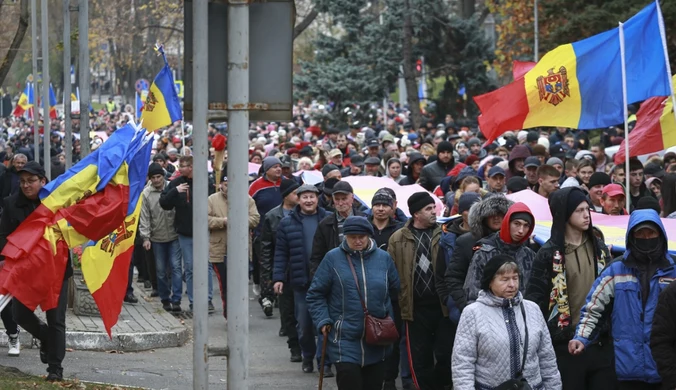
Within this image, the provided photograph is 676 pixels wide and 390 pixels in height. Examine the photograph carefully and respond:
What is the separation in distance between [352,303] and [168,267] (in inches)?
286

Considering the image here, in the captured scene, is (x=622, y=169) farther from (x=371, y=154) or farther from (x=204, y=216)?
(x=204, y=216)

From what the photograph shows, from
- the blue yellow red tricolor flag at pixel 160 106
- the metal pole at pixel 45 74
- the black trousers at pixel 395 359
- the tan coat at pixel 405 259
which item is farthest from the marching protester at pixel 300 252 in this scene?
the metal pole at pixel 45 74

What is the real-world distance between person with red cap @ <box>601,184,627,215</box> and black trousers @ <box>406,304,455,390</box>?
1.94m

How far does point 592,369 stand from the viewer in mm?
7488

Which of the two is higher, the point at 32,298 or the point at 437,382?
the point at 32,298

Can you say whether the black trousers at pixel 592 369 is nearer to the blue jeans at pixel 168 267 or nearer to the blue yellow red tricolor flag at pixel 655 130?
the blue yellow red tricolor flag at pixel 655 130

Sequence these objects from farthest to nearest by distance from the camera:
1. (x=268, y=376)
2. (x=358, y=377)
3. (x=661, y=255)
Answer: (x=268, y=376) < (x=358, y=377) < (x=661, y=255)

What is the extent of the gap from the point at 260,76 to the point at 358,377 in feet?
10.8

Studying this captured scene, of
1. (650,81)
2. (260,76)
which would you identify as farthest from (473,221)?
(650,81)

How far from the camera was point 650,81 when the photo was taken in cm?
1192

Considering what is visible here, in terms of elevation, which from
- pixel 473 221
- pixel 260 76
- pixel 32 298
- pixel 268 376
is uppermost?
pixel 260 76

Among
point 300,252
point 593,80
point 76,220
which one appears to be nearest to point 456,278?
point 300,252

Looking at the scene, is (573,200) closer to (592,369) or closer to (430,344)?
(592,369)

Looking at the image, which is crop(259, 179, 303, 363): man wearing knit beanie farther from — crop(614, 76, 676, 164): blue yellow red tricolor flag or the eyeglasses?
crop(614, 76, 676, 164): blue yellow red tricolor flag
